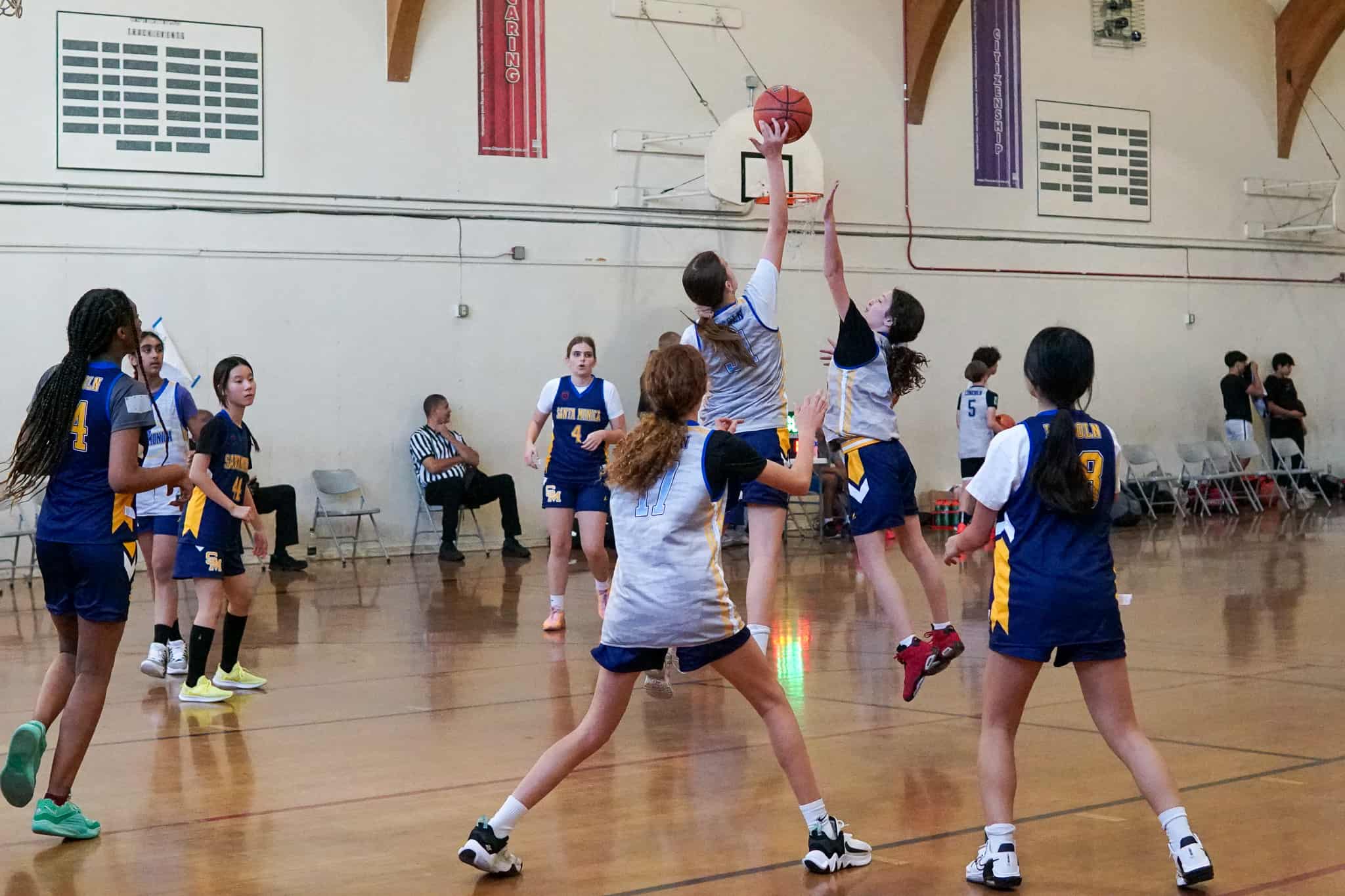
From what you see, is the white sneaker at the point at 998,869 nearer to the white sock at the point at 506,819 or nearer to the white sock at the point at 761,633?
the white sock at the point at 506,819

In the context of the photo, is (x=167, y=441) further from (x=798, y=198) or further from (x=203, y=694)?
(x=798, y=198)

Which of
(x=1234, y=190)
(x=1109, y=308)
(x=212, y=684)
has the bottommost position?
(x=212, y=684)

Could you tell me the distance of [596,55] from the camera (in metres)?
14.3

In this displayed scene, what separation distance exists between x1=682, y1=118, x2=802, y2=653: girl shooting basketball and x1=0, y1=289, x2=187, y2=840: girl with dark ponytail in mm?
2088

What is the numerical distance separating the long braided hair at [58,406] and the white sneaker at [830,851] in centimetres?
234

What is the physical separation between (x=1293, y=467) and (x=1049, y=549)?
1648 centimetres

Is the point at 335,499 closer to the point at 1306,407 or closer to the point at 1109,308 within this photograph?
the point at 1109,308

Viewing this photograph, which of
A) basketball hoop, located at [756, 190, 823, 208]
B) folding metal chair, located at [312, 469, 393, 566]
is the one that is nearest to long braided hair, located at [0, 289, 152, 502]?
folding metal chair, located at [312, 469, 393, 566]

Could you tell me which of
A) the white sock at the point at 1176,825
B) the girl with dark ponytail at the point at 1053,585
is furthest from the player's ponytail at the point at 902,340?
the white sock at the point at 1176,825

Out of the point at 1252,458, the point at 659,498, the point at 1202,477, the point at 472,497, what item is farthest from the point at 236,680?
the point at 1252,458

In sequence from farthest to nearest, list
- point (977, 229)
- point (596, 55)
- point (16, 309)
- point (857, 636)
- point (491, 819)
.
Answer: point (977, 229) < point (596, 55) < point (16, 309) < point (857, 636) < point (491, 819)

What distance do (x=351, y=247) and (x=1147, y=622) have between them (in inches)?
330

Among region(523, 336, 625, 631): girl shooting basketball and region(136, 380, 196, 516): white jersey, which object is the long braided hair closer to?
region(136, 380, 196, 516): white jersey

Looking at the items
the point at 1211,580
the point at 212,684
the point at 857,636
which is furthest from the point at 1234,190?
the point at 212,684
